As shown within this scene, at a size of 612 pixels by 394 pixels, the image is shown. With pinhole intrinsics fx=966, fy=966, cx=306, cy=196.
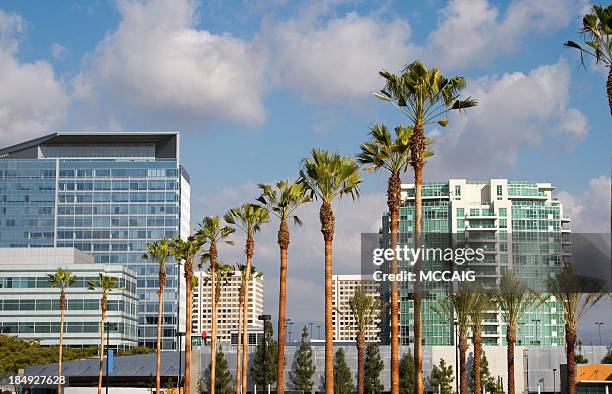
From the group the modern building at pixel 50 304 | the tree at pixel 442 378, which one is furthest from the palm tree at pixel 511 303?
the modern building at pixel 50 304

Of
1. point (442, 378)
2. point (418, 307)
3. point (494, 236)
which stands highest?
point (494, 236)

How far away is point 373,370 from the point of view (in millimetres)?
114375

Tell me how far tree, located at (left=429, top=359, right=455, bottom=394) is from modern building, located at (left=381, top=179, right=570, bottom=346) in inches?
2218

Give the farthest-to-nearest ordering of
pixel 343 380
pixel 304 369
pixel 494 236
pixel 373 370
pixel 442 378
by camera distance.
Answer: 1. pixel 494 236
2. pixel 304 369
3. pixel 442 378
4. pixel 373 370
5. pixel 343 380

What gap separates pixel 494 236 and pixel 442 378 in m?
77.6

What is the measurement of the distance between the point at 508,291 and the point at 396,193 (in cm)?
3037

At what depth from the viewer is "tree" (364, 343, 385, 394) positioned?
4466 inches

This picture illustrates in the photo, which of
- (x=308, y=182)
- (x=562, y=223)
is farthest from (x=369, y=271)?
(x=562, y=223)

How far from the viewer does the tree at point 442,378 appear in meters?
114

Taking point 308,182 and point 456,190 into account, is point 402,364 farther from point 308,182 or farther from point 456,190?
point 456,190

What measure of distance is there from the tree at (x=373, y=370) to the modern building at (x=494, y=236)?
200ft

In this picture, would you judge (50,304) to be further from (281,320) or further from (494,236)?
(281,320)

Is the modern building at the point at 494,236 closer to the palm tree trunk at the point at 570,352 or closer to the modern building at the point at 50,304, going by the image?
the modern building at the point at 50,304

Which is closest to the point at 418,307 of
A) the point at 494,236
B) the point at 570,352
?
the point at 570,352
